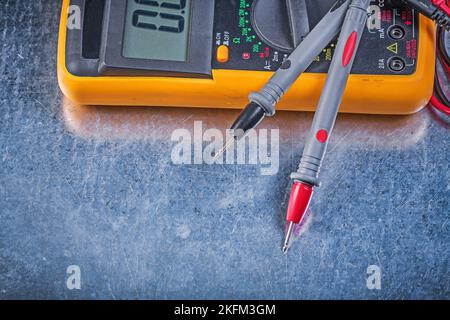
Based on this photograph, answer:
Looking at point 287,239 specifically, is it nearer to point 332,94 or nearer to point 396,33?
point 332,94

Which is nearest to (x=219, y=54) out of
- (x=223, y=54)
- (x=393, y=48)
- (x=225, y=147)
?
(x=223, y=54)

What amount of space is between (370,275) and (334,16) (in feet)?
1.06

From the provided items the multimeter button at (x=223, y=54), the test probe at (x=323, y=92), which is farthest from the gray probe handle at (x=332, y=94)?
the multimeter button at (x=223, y=54)

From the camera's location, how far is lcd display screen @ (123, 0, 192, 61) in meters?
0.88

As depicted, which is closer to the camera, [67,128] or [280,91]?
[280,91]

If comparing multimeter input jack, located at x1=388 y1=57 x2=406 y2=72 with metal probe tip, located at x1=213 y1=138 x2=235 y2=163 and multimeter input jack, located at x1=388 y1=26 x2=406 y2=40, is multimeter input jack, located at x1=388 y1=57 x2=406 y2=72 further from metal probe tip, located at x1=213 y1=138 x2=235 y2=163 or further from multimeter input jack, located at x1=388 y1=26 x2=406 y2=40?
metal probe tip, located at x1=213 y1=138 x2=235 y2=163

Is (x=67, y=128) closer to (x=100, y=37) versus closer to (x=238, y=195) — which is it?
(x=100, y=37)

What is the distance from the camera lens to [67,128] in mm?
927

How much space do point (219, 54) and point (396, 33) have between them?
0.23m

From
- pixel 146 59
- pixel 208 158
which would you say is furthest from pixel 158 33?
pixel 208 158

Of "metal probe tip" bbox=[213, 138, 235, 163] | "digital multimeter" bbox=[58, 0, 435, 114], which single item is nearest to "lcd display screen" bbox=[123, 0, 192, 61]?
"digital multimeter" bbox=[58, 0, 435, 114]

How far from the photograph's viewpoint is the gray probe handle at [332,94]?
0.83m

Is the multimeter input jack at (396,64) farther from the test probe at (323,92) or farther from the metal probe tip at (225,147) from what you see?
the metal probe tip at (225,147)

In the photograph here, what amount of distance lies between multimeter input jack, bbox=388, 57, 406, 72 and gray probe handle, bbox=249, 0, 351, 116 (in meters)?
0.08
